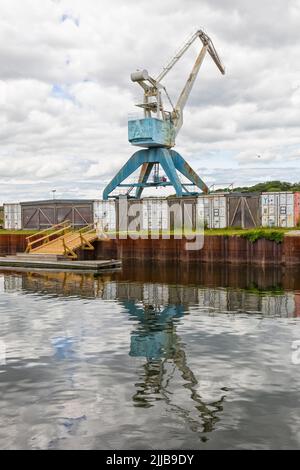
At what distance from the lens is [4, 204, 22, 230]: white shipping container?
5800 centimetres

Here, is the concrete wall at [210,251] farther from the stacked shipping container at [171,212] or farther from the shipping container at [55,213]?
the shipping container at [55,213]

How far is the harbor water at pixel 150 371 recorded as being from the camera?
344 inches

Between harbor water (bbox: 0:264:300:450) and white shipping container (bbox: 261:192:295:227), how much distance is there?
19.9 metres

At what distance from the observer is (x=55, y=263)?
1425 inches

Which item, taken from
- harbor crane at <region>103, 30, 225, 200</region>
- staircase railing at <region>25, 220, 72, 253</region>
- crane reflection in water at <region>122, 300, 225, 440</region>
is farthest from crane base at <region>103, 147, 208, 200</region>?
crane reflection in water at <region>122, 300, 225, 440</region>

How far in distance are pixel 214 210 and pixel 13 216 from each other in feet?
82.0

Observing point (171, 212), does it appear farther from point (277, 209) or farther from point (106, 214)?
point (277, 209)

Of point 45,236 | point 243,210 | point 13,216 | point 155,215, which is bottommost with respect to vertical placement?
point 45,236

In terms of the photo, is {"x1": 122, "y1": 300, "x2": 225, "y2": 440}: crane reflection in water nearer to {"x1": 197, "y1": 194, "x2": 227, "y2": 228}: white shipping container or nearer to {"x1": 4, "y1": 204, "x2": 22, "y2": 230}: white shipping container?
{"x1": 197, "y1": 194, "x2": 227, "y2": 228}: white shipping container

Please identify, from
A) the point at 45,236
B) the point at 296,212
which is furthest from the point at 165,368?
the point at 296,212

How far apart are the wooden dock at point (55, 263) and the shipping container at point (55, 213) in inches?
510

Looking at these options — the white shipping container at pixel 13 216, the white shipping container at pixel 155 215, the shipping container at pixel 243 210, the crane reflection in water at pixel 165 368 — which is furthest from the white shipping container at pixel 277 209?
the white shipping container at pixel 13 216
